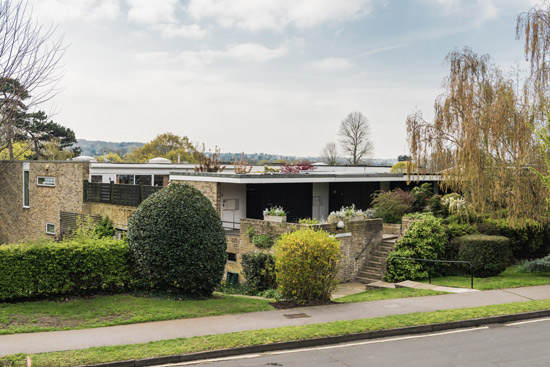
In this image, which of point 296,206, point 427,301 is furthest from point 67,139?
point 427,301

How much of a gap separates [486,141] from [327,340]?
13.1 metres

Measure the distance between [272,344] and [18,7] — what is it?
8640mm

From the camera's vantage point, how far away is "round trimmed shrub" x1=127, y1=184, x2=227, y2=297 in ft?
43.0

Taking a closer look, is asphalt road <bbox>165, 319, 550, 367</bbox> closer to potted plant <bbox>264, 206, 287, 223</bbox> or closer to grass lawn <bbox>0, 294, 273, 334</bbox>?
grass lawn <bbox>0, 294, 273, 334</bbox>

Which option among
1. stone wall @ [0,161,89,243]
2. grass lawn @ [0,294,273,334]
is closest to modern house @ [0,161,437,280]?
stone wall @ [0,161,89,243]

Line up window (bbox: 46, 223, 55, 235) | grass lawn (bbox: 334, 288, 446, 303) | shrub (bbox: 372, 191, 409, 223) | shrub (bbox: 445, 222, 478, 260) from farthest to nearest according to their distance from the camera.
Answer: window (bbox: 46, 223, 55, 235) → shrub (bbox: 372, 191, 409, 223) → shrub (bbox: 445, 222, 478, 260) → grass lawn (bbox: 334, 288, 446, 303)

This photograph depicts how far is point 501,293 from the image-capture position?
15352 millimetres

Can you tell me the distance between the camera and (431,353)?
384 inches

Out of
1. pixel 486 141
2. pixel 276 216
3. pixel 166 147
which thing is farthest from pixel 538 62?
pixel 166 147

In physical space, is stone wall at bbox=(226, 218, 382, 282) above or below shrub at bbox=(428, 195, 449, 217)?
below

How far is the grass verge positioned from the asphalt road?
1.26ft

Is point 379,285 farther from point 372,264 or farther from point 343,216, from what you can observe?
point 343,216

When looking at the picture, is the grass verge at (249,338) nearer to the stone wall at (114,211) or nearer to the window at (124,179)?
the stone wall at (114,211)

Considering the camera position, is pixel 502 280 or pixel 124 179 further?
pixel 124 179
